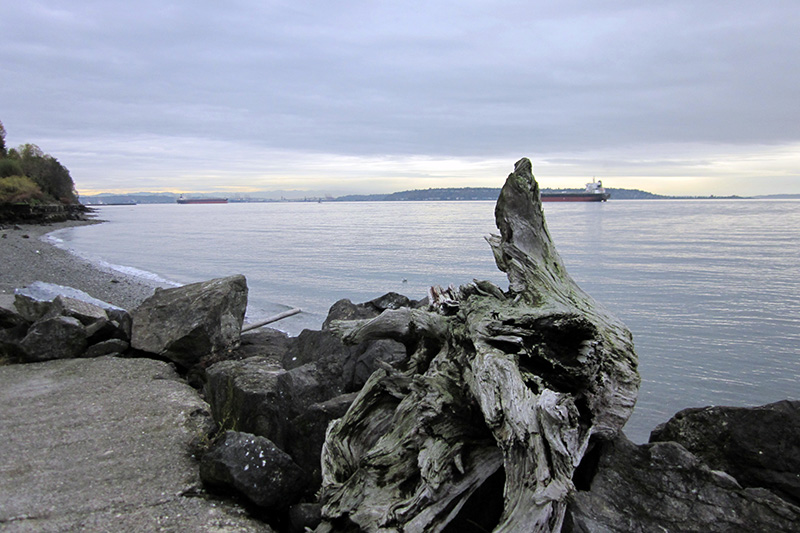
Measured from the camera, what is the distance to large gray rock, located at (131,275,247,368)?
8523mm

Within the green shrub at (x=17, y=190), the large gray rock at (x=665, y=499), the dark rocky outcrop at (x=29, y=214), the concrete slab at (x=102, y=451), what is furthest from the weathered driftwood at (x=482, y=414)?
the green shrub at (x=17, y=190)

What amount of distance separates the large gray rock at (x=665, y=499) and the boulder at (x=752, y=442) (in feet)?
2.60

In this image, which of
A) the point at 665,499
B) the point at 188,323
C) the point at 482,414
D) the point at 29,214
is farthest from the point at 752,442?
the point at 29,214

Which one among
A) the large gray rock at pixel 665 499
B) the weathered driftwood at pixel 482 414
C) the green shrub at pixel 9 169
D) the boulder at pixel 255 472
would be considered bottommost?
the boulder at pixel 255 472

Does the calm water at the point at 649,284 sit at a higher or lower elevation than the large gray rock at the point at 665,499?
lower

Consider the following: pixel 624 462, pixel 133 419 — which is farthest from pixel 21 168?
pixel 624 462

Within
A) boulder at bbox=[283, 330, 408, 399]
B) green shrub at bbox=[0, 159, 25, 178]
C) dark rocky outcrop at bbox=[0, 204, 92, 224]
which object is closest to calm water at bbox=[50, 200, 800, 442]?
boulder at bbox=[283, 330, 408, 399]

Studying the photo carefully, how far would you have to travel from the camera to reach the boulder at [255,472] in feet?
14.4

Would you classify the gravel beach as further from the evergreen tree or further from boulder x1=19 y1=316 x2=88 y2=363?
the evergreen tree

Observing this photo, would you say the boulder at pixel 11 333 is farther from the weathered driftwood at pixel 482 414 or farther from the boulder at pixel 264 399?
the weathered driftwood at pixel 482 414

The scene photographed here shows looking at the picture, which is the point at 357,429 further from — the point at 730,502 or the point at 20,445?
the point at 20,445

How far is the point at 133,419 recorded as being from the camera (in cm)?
621

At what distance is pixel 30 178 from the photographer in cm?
7469

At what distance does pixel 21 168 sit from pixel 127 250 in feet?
177
